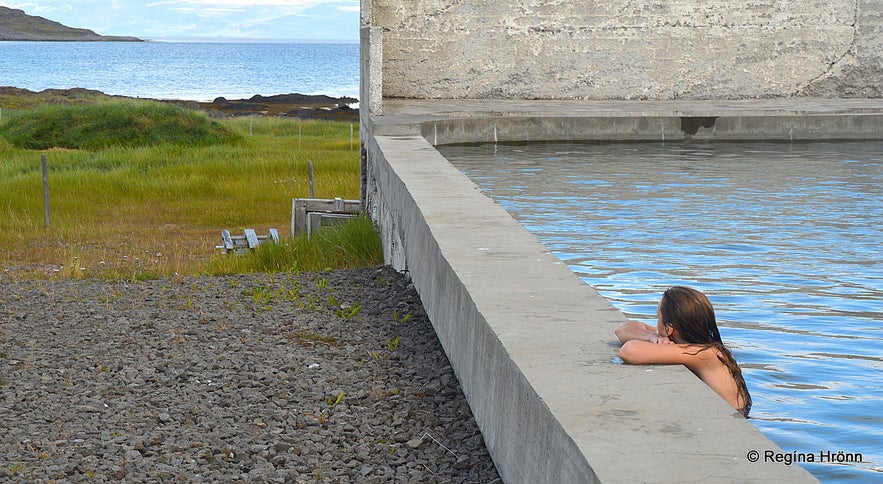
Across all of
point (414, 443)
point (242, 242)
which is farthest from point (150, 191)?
point (414, 443)

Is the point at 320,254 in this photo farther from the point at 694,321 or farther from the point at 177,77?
the point at 177,77

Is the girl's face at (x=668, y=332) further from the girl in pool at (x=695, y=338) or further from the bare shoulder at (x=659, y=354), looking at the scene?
the bare shoulder at (x=659, y=354)

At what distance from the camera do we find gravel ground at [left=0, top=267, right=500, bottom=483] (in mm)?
4645

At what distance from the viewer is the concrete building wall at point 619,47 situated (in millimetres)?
17688

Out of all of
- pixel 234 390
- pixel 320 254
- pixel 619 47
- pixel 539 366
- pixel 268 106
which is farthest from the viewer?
pixel 268 106

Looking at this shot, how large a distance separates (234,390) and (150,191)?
19.8 metres

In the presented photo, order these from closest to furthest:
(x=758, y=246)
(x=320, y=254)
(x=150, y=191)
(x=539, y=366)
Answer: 1. (x=539, y=366)
2. (x=758, y=246)
3. (x=320, y=254)
4. (x=150, y=191)

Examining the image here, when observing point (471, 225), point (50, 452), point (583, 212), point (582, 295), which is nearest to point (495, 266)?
point (582, 295)

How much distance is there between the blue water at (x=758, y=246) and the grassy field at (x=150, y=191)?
2415mm

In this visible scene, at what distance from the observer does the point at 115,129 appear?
116ft

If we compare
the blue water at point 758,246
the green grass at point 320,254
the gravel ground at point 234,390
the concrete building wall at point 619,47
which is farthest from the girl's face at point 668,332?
the concrete building wall at point 619,47

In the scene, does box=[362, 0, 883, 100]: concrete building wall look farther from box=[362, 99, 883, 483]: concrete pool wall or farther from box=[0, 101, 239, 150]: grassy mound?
box=[0, 101, 239, 150]: grassy mound

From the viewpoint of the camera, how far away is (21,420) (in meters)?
5.30

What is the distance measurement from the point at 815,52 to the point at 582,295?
1494cm
